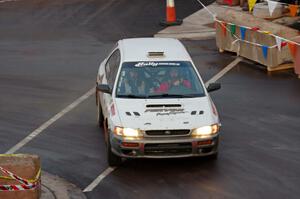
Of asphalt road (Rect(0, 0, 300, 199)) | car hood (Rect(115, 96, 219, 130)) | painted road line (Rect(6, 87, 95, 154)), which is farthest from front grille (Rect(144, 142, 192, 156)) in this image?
painted road line (Rect(6, 87, 95, 154))

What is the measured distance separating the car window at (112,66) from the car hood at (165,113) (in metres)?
0.90

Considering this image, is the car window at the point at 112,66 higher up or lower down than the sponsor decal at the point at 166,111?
higher up

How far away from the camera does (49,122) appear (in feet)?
51.6

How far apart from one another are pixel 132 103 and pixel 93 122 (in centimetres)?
279

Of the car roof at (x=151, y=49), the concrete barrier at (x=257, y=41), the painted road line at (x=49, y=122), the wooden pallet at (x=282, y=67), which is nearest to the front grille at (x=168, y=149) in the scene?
the car roof at (x=151, y=49)

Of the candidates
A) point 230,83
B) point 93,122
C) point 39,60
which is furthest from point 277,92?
point 39,60

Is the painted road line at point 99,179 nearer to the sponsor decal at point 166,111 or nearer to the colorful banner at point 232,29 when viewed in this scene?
the sponsor decal at point 166,111

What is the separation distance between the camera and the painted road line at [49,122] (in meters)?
14.2

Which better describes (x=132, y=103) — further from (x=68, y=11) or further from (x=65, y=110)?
(x=68, y=11)

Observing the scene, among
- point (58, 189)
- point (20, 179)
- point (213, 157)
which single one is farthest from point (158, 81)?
point (20, 179)

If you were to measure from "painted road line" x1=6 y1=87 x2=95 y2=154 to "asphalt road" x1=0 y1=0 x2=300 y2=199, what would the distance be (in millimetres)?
122

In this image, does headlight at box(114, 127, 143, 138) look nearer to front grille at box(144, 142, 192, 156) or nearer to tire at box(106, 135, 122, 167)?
front grille at box(144, 142, 192, 156)

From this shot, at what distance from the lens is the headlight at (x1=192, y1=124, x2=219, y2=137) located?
12281mm

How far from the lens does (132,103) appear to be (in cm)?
1295
